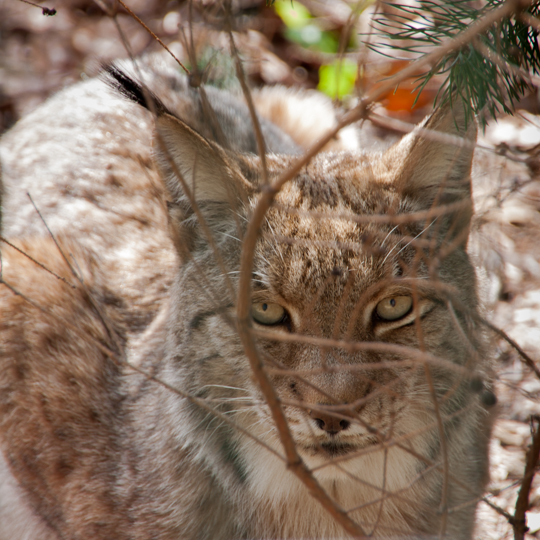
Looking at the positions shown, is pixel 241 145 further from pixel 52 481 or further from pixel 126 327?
pixel 52 481

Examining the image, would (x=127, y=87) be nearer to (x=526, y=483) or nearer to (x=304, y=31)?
(x=526, y=483)

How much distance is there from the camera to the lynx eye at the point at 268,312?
2338mm

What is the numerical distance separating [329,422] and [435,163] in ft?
3.57

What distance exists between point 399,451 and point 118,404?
1.33m

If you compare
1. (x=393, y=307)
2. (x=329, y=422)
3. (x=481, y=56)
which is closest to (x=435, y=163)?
(x=481, y=56)

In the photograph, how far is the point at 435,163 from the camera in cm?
252

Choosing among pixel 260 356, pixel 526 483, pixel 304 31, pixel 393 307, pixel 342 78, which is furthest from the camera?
pixel 304 31

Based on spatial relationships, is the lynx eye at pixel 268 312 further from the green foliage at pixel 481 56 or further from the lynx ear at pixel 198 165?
the green foliage at pixel 481 56

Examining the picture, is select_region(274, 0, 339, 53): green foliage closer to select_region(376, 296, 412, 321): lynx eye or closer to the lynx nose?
select_region(376, 296, 412, 321): lynx eye

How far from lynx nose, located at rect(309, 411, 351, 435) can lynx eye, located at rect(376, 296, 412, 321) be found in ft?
1.40

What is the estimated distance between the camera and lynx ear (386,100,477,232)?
231cm

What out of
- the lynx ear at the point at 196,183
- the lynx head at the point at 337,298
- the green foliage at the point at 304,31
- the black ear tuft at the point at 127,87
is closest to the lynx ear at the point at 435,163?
the lynx head at the point at 337,298

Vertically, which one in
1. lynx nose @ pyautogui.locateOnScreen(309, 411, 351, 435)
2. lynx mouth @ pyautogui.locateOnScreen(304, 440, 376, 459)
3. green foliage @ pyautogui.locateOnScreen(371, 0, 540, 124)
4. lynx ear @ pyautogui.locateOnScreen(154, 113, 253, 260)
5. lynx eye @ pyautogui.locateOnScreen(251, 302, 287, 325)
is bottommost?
lynx mouth @ pyautogui.locateOnScreen(304, 440, 376, 459)

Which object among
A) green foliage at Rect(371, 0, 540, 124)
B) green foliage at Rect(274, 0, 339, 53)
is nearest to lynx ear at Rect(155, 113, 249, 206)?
green foliage at Rect(371, 0, 540, 124)
